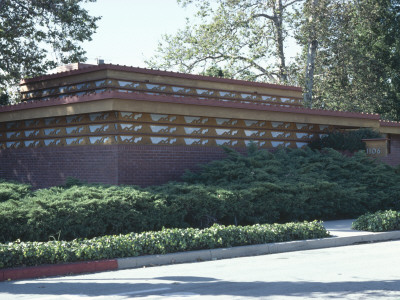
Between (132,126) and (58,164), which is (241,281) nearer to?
(132,126)

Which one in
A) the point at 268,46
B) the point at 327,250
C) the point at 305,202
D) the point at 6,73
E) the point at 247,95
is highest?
the point at 268,46

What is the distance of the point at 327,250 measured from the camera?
12.3 metres

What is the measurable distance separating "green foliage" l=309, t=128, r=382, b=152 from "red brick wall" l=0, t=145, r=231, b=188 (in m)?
5.15

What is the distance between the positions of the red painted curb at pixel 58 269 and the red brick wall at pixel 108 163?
6050 mm

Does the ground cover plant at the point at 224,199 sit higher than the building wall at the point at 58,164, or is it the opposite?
the building wall at the point at 58,164

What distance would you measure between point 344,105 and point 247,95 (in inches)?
636

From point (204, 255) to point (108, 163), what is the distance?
6.09m

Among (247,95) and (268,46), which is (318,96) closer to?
(268,46)

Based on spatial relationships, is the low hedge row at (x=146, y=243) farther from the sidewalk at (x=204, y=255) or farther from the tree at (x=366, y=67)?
the tree at (x=366, y=67)

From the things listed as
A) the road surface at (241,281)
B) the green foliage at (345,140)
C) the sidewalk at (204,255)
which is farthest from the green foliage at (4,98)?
the road surface at (241,281)

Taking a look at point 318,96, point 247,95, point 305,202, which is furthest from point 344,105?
point 305,202

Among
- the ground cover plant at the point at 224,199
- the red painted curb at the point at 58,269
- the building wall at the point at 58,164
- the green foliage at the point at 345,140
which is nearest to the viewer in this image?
the red painted curb at the point at 58,269

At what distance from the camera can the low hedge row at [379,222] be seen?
14.2 m

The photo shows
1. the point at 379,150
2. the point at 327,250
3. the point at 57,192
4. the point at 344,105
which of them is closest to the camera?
the point at 327,250
